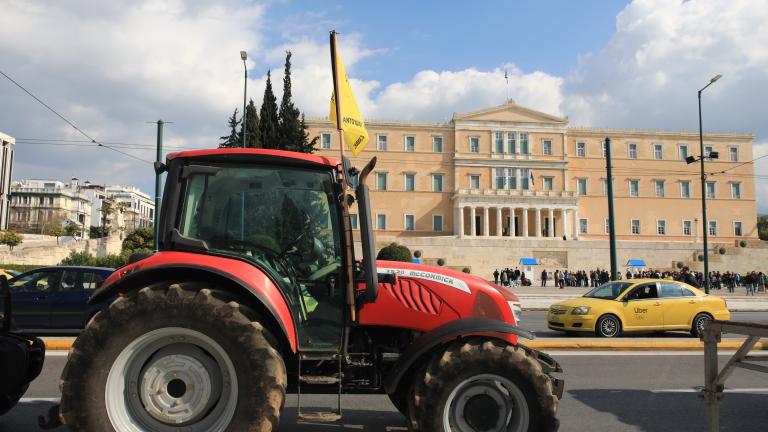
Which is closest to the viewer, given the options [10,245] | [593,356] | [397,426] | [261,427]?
[261,427]

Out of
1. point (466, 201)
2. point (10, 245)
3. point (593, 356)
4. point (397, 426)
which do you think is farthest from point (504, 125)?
point (397, 426)

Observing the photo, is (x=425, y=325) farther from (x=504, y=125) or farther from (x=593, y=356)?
(x=504, y=125)

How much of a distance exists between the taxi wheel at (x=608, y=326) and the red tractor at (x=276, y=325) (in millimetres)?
9264

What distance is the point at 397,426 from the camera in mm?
5082

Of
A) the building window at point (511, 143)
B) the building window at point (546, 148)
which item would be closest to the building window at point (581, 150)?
the building window at point (546, 148)

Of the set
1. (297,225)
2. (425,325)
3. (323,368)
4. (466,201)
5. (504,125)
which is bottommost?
(323,368)

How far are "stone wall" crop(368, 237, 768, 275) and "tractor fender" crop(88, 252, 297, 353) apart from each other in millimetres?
51112

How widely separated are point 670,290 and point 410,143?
60290 mm

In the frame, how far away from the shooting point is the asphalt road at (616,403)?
5227 millimetres

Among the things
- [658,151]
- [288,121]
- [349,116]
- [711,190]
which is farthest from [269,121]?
[711,190]

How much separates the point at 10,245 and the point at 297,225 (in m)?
56.8

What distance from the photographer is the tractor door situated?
409cm

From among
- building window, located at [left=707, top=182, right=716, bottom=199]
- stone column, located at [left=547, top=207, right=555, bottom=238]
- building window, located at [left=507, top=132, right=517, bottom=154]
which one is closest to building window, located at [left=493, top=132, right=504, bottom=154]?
building window, located at [left=507, top=132, right=517, bottom=154]

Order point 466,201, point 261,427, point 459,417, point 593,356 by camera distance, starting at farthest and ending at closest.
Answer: point 466,201
point 593,356
point 459,417
point 261,427
